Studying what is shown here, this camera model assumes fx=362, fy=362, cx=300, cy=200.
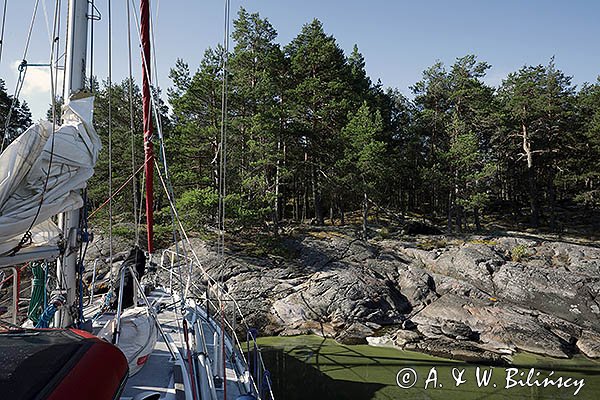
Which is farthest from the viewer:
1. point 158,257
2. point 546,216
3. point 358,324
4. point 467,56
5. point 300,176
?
point 546,216

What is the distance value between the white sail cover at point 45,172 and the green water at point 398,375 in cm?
844

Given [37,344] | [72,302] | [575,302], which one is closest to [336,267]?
[575,302]

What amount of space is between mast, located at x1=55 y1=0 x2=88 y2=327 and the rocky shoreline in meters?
11.9

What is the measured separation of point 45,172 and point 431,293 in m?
17.9

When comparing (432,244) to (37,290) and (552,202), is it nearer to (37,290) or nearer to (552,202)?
(552,202)

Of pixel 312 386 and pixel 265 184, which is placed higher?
pixel 265 184

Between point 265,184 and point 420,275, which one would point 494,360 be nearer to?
point 420,275

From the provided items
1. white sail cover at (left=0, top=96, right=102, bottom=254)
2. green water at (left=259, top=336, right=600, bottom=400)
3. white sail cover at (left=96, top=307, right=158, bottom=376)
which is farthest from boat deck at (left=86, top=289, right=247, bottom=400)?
green water at (left=259, top=336, right=600, bottom=400)

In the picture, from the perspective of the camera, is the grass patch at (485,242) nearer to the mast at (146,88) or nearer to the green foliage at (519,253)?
the green foliage at (519,253)

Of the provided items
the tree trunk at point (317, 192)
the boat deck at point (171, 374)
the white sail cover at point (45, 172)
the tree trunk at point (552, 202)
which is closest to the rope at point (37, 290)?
the boat deck at point (171, 374)

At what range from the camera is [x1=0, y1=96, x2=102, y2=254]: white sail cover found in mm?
3389

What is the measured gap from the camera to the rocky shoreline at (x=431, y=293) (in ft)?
47.8

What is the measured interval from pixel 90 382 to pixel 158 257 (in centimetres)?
1778

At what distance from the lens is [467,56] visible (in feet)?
99.3
